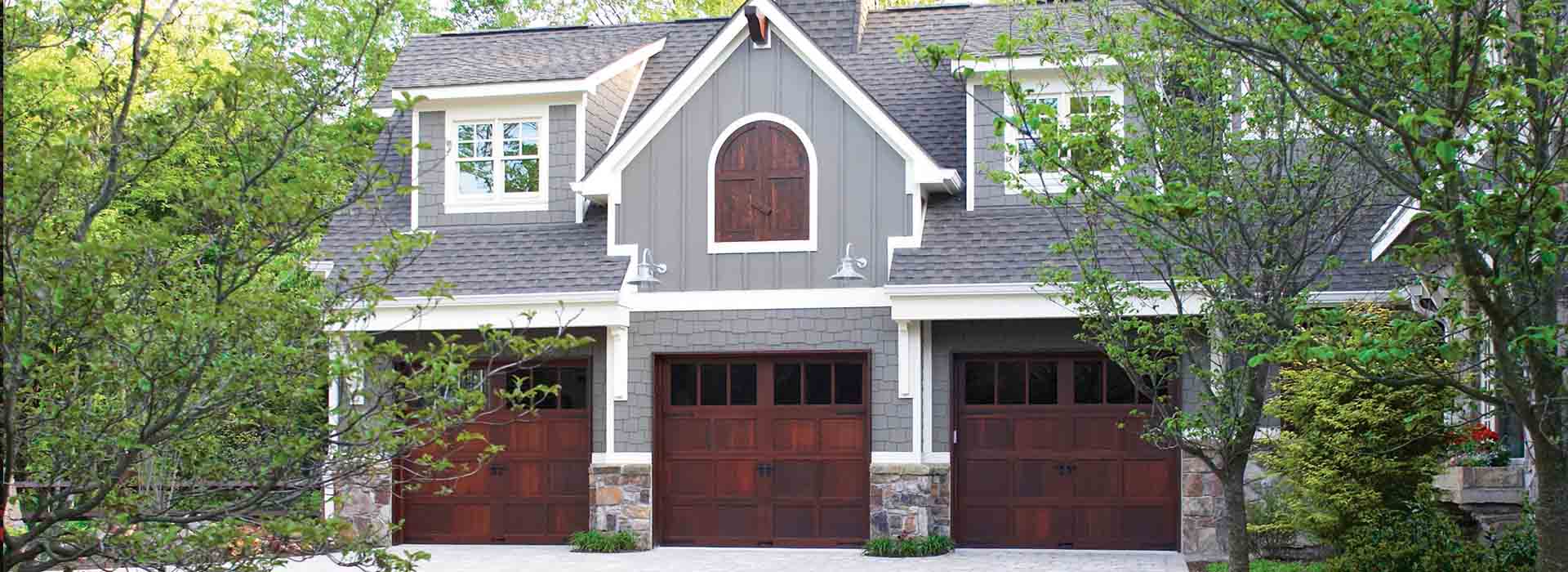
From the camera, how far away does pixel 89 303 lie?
4.96m

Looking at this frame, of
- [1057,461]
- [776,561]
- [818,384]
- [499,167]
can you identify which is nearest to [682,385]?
[818,384]

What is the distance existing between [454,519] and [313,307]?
43.4 ft

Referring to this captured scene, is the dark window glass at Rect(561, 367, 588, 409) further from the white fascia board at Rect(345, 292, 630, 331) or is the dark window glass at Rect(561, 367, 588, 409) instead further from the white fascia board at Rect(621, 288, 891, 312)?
the white fascia board at Rect(621, 288, 891, 312)

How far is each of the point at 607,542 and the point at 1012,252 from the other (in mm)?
5475

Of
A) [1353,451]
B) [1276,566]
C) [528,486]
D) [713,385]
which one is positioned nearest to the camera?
[1353,451]

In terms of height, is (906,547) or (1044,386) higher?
(1044,386)

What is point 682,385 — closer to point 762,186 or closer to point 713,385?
point 713,385

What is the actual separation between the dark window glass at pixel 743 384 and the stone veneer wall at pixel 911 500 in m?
1.73

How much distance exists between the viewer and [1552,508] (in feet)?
22.5

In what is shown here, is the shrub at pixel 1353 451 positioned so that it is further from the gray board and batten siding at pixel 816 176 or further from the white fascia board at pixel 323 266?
the white fascia board at pixel 323 266

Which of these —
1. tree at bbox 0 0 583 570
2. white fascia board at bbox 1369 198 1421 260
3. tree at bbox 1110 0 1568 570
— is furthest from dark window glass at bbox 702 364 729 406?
tree at bbox 0 0 583 570

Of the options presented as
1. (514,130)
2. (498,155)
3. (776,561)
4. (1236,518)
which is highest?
(514,130)

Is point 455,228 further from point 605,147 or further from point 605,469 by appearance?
point 605,469

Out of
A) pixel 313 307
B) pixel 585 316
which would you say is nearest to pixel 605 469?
pixel 585 316
